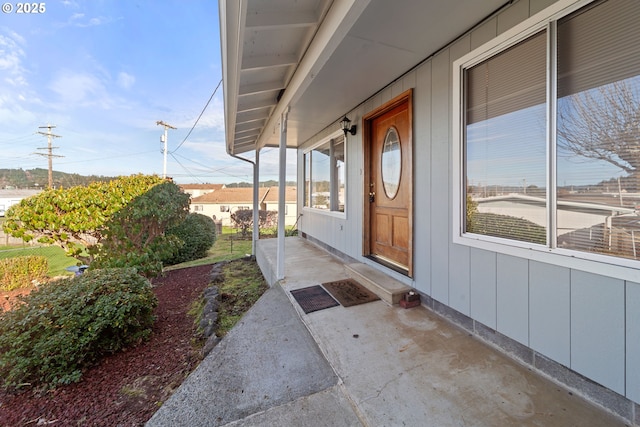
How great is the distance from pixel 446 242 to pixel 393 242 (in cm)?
99

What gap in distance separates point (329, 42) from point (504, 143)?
153 centimetres

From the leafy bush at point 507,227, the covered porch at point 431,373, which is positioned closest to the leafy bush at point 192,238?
the covered porch at point 431,373

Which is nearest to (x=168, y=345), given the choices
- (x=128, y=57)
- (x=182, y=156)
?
(x=128, y=57)

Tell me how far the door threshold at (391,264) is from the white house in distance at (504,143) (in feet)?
0.09

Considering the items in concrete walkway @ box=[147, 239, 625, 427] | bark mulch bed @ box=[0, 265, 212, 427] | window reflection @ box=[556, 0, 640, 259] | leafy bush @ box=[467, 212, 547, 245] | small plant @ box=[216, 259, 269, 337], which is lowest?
bark mulch bed @ box=[0, 265, 212, 427]

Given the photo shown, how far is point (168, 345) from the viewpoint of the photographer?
8.95 feet

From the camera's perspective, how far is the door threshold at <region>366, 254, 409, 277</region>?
3191 millimetres

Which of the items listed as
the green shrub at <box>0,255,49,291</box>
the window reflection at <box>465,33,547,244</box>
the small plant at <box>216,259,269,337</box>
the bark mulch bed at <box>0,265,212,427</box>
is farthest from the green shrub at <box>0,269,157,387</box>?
the green shrub at <box>0,255,49,291</box>

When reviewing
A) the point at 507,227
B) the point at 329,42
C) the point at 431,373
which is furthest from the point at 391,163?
the point at 431,373

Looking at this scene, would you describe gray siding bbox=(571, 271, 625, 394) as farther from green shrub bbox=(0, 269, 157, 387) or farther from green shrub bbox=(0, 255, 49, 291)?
green shrub bbox=(0, 255, 49, 291)

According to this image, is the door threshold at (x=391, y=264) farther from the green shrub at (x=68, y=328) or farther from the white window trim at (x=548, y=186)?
the green shrub at (x=68, y=328)

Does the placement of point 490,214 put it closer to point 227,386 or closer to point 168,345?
point 227,386

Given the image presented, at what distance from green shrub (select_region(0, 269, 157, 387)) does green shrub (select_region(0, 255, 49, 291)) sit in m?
4.74

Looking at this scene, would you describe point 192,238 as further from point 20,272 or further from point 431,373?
point 431,373
